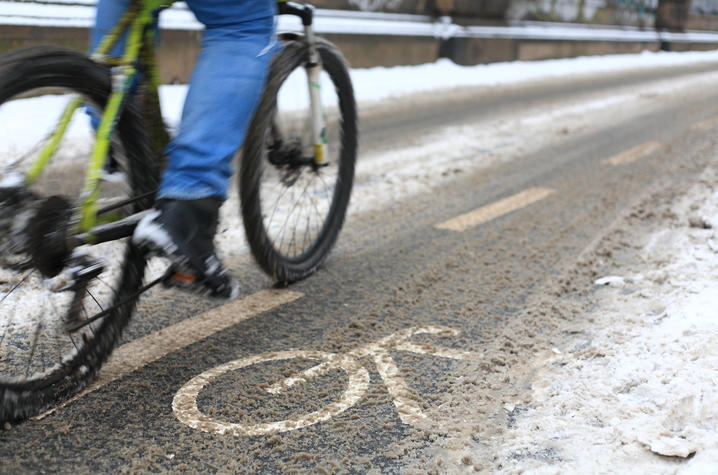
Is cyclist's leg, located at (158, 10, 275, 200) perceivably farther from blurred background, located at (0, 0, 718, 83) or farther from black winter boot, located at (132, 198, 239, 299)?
blurred background, located at (0, 0, 718, 83)

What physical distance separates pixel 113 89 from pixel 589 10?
71.6ft

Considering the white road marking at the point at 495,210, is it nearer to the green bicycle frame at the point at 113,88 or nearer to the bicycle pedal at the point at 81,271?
the green bicycle frame at the point at 113,88

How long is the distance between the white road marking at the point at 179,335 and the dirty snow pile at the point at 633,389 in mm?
1105

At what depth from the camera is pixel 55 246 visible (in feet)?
6.22

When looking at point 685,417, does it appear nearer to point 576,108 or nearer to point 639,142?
point 639,142

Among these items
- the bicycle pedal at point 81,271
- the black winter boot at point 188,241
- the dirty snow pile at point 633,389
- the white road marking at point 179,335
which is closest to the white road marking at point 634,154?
the dirty snow pile at point 633,389

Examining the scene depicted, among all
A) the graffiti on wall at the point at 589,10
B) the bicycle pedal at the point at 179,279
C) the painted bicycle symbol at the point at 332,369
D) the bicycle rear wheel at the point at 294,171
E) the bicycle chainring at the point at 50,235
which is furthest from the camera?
the graffiti on wall at the point at 589,10

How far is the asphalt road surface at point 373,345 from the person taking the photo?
6.45ft

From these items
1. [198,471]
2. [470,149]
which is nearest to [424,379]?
[198,471]

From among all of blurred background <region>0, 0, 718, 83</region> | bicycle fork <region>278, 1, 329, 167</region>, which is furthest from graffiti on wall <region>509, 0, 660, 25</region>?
bicycle fork <region>278, 1, 329, 167</region>

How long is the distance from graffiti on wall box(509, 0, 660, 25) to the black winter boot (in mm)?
16451

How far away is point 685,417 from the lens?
6.64 ft

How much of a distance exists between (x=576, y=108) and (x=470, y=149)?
365 centimetres

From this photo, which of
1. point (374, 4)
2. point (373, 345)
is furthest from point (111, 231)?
point (374, 4)
